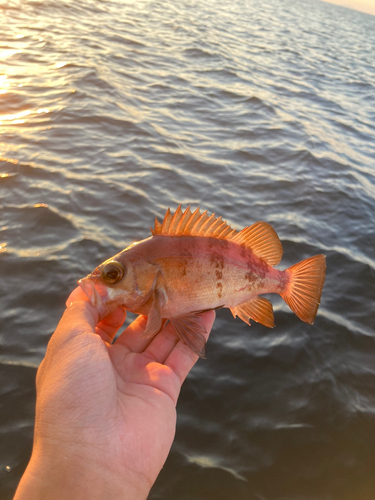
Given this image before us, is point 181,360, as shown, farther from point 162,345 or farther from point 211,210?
point 211,210

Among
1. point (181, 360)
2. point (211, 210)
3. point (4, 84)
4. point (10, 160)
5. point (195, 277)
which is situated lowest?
point (4, 84)

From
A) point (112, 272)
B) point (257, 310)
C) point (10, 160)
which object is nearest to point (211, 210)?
point (10, 160)

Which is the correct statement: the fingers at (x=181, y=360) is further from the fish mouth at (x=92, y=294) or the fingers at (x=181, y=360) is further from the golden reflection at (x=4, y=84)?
the golden reflection at (x=4, y=84)

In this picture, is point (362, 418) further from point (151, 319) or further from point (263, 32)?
point (263, 32)

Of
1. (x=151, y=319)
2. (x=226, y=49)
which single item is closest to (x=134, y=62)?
(x=226, y=49)

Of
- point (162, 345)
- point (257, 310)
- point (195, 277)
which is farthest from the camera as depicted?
point (257, 310)

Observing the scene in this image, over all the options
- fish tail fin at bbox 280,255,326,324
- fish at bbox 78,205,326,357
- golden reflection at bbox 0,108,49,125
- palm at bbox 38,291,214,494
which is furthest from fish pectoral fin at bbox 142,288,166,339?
golden reflection at bbox 0,108,49,125

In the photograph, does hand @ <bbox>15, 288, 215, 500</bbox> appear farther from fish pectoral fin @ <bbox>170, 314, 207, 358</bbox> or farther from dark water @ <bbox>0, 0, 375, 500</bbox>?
dark water @ <bbox>0, 0, 375, 500</bbox>
